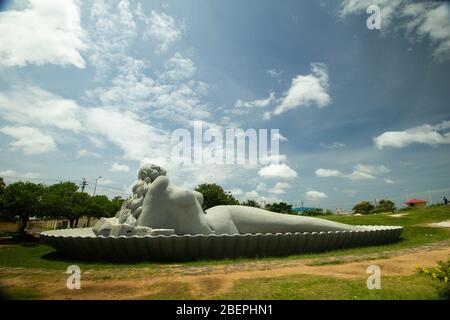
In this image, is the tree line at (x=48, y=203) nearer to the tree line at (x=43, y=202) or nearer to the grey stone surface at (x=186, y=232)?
the tree line at (x=43, y=202)

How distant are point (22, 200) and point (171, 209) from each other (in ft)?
35.8

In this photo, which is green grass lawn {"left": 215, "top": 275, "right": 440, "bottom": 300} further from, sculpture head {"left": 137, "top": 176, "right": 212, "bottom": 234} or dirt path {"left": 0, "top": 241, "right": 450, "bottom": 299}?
sculpture head {"left": 137, "top": 176, "right": 212, "bottom": 234}

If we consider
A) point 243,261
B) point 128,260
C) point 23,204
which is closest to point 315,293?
point 243,261

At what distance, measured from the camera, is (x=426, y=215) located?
23328mm

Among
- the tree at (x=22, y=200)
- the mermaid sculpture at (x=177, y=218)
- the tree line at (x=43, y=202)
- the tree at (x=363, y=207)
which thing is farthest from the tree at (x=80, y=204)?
the tree at (x=363, y=207)

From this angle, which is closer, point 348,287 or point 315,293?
point 315,293

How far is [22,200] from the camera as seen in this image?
15508 millimetres

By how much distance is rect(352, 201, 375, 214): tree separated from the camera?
44.4m

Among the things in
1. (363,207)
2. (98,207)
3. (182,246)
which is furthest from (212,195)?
(363,207)

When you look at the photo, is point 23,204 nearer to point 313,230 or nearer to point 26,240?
point 26,240

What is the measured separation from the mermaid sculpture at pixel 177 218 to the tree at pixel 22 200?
883 cm

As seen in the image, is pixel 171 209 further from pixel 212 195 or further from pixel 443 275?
pixel 212 195

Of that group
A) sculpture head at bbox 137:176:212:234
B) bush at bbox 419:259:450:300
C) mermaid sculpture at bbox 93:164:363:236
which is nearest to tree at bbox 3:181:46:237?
mermaid sculpture at bbox 93:164:363:236
